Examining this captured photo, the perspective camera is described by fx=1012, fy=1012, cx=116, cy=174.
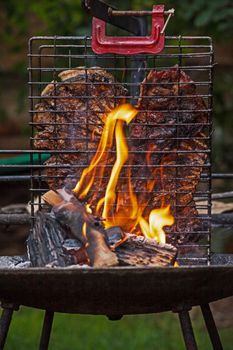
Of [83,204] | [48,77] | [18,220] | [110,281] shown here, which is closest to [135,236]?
[83,204]

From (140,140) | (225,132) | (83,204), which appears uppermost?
(225,132)

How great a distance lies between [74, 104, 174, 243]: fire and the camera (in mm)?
3215

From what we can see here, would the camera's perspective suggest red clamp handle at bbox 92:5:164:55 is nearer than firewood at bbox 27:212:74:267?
No

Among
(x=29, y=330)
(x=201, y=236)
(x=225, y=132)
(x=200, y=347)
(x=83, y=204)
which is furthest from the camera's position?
(x=225, y=132)

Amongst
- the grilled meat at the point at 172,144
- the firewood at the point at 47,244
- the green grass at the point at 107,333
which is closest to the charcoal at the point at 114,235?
the firewood at the point at 47,244

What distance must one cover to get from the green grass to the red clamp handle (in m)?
2.13

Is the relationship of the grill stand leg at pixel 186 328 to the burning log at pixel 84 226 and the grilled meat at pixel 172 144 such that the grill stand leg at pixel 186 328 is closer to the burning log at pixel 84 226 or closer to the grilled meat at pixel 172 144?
the burning log at pixel 84 226

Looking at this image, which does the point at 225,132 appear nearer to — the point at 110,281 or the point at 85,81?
the point at 85,81

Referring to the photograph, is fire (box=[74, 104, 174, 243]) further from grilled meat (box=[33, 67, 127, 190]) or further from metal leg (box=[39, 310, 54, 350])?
metal leg (box=[39, 310, 54, 350])

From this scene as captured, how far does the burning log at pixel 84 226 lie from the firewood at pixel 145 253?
0.19ft

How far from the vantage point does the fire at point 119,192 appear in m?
3.21

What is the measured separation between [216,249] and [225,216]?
0.48 metres

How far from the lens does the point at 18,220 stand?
3.81m

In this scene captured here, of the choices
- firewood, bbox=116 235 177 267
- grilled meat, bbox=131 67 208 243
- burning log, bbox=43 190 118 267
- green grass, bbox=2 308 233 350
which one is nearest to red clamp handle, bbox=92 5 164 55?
grilled meat, bbox=131 67 208 243
